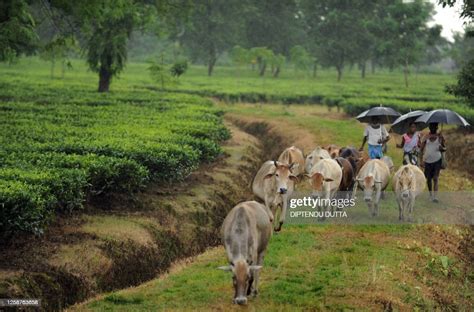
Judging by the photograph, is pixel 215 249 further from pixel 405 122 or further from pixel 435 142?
pixel 405 122

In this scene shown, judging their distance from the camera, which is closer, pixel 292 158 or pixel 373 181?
pixel 373 181

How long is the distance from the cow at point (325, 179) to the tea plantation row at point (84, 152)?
13.3 feet

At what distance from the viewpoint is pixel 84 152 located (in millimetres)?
17547

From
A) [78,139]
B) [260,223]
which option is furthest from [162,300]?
[78,139]

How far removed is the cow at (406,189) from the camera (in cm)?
1626

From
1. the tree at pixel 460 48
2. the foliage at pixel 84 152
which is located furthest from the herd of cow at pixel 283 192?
the tree at pixel 460 48

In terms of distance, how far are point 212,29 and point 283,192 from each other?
7237 cm

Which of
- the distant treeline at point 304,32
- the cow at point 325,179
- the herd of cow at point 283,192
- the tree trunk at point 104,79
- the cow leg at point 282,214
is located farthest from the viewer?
the distant treeline at point 304,32

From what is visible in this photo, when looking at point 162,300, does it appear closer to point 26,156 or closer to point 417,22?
point 26,156

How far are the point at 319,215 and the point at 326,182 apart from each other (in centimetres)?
92

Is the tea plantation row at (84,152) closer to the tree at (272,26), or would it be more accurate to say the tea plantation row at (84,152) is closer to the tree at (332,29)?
the tree at (332,29)

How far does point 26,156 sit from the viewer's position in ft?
53.6

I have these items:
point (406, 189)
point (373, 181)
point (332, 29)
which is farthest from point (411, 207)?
point (332, 29)

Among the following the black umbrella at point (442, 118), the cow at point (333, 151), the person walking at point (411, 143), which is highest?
the black umbrella at point (442, 118)
